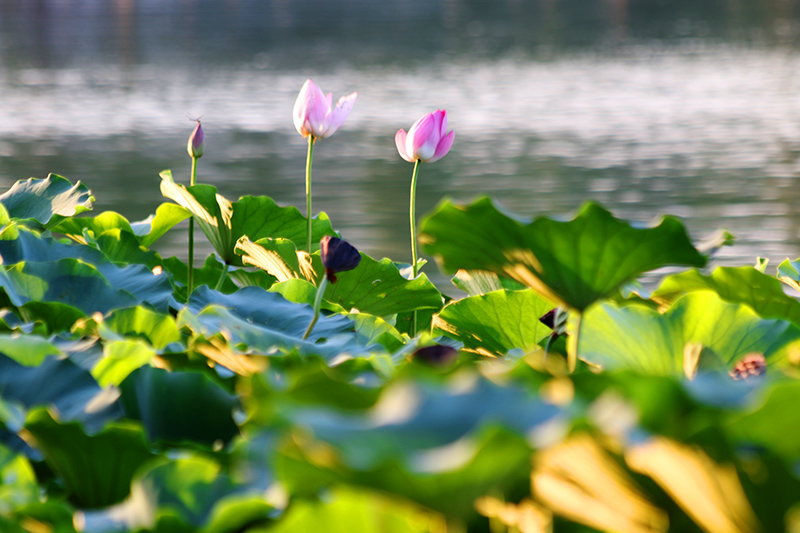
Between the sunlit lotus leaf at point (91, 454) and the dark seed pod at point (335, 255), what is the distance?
31 centimetres

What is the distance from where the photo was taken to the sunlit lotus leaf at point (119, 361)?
68 centimetres

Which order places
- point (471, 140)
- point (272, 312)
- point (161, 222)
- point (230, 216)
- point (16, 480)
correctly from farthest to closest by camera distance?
point (471, 140)
point (161, 222)
point (230, 216)
point (272, 312)
point (16, 480)

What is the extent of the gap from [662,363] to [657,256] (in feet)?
0.29

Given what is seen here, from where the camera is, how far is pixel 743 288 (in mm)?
958

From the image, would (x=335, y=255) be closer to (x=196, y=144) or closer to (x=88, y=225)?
(x=196, y=144)

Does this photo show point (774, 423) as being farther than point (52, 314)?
No

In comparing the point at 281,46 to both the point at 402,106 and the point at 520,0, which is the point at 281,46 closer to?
Result: the point at 402,106

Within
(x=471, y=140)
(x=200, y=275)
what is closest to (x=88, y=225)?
(x=200, y=275)

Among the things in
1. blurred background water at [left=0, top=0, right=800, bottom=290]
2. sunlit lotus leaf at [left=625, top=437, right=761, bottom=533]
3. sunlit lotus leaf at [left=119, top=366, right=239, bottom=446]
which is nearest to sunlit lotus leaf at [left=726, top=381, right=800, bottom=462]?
sunlit lotus leaf at [left=625, top=437, right=761, bottom=533]

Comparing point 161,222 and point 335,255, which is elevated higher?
point 335,255

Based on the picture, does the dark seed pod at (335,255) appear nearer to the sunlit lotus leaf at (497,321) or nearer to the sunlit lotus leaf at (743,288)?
the sunlit lotus leaf at (497,321)

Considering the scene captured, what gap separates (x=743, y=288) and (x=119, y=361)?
0.67 meters

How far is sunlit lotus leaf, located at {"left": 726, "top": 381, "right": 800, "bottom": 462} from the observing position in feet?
1.29

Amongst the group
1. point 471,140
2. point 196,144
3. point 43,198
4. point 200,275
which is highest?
point 196,144
